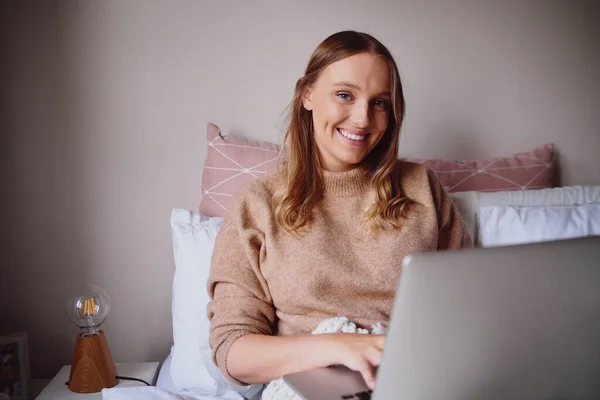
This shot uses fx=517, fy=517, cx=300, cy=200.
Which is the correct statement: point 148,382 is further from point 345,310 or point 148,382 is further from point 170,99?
point 170,99

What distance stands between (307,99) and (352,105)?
15cm

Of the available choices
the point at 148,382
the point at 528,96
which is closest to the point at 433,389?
the point at 148,382

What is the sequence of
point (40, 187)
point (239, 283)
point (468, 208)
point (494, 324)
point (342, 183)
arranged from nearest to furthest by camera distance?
point (494, 324)
point (239, 283)
point (342, 183)
point (468, 208)
point (40, 187)

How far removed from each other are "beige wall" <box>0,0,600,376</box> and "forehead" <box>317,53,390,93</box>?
58 cm

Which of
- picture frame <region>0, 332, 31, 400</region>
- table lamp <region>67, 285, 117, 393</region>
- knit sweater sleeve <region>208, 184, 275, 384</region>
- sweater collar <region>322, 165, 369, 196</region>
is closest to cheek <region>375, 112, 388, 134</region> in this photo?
sweater collar <region>322, 165, 369, 196</region>

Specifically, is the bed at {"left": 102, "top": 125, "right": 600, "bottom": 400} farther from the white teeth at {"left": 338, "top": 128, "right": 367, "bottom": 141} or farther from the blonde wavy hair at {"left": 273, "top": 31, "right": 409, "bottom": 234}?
the white teeth at {"left": 338, "top": 128, "right": 367, "bottom": 141}

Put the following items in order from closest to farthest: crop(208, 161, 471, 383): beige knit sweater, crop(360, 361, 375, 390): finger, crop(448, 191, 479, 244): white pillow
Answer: crop(360, 361, 375, 390): finger
crop(208, 161, 471, 383): beige knit sweater
crop(448, 191, 479, 244): white pillow

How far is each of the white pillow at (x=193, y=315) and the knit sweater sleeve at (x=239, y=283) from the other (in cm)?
18

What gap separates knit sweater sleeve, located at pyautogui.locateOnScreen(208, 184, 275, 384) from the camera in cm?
111

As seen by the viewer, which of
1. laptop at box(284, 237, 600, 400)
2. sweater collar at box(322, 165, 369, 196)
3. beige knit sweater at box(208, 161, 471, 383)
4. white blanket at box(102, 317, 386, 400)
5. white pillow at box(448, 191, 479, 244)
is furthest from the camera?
white pillow at box(448, 191, 479, 244)

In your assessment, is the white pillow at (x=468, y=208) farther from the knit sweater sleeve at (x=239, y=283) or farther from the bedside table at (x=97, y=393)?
the bedside table at (x=97, y=393)

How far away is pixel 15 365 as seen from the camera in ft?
5.13

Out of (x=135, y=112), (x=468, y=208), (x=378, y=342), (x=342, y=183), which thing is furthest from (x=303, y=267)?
(x=135, y=112)

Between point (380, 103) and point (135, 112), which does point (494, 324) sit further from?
point (135, 112)
